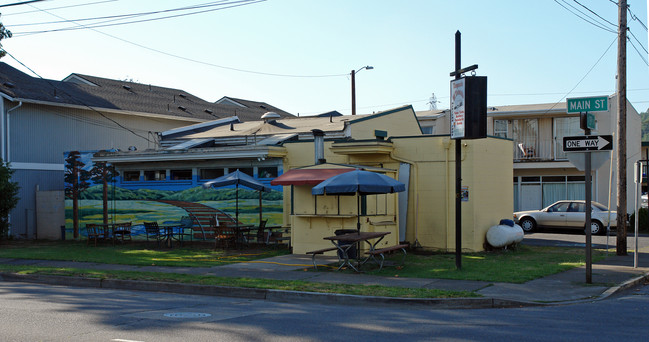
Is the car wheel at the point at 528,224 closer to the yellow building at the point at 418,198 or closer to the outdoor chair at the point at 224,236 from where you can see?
the yellow building at the point at 418,198

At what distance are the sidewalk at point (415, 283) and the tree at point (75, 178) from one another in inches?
301

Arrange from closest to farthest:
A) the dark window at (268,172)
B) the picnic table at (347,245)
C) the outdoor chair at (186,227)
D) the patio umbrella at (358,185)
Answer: the picnic table at (347,245) < the patio umbrella at (358,185) < the dark window at (268,172) < the outdoor chair at (186,227)

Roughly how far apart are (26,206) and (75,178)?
16.9ft

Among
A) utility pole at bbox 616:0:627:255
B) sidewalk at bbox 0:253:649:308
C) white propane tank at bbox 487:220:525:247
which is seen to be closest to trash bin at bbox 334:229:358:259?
sidewalk at bbox 0:253:649:308

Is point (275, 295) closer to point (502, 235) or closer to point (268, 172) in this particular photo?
point (502, 235)

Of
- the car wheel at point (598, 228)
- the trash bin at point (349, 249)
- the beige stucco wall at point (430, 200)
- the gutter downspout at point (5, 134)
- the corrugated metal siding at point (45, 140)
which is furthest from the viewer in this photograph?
the corrugated metal siding at point (45, 140)

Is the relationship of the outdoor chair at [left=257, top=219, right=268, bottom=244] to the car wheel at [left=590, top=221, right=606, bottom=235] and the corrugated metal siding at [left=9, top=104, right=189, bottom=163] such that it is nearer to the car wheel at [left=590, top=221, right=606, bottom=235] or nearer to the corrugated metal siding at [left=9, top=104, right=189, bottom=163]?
the corrugated metal siding at [left=9, top=104, right=189, bottom=163]

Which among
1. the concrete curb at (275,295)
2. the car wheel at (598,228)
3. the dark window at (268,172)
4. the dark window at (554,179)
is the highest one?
the dark window at (268,172)

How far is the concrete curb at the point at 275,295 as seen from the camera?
406 inches

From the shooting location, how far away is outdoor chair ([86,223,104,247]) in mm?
21513

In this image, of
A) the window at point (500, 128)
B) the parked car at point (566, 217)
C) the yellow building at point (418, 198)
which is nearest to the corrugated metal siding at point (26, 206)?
the yellow building at point (418, 198)

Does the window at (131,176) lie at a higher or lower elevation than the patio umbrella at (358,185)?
higher

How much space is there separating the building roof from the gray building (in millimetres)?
42

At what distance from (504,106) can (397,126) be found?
15.6 m
